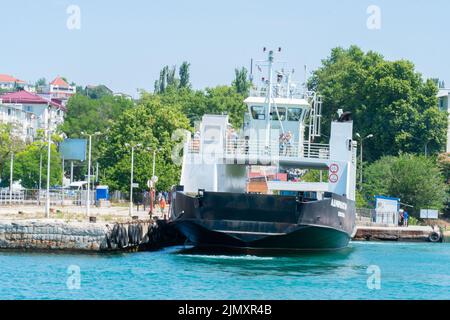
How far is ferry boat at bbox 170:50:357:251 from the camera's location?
40.1m

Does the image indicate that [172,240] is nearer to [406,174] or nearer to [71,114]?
[406,174]

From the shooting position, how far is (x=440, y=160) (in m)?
89.8

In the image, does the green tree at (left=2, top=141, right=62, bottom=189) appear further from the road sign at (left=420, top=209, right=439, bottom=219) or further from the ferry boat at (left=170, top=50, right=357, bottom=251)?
the ferry boat at (left=170, top=50, right=357, bottom=251)

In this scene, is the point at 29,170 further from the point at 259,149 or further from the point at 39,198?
the point at 259,149

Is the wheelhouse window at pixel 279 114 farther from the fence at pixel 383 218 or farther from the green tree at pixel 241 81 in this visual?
the green tree at pixel 241 81

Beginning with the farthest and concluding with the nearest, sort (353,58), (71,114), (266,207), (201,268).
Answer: (71,114), (353,58), (266,207), (201,268)

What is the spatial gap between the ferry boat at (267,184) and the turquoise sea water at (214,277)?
0.95 m

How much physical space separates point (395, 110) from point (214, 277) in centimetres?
5731

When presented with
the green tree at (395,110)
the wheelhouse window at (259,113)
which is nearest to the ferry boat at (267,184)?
the wheelhouse window at (259,113)

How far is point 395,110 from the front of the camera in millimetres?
89625

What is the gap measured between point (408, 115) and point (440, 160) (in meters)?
4.38

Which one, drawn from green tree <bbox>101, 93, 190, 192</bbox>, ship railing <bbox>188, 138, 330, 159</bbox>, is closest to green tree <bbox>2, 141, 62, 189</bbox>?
green tree <bbox>101, 93, 190, 192</bbox>

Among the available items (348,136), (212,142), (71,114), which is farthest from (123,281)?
(71,114)

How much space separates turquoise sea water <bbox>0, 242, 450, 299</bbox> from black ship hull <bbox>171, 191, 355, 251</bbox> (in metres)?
0.64
